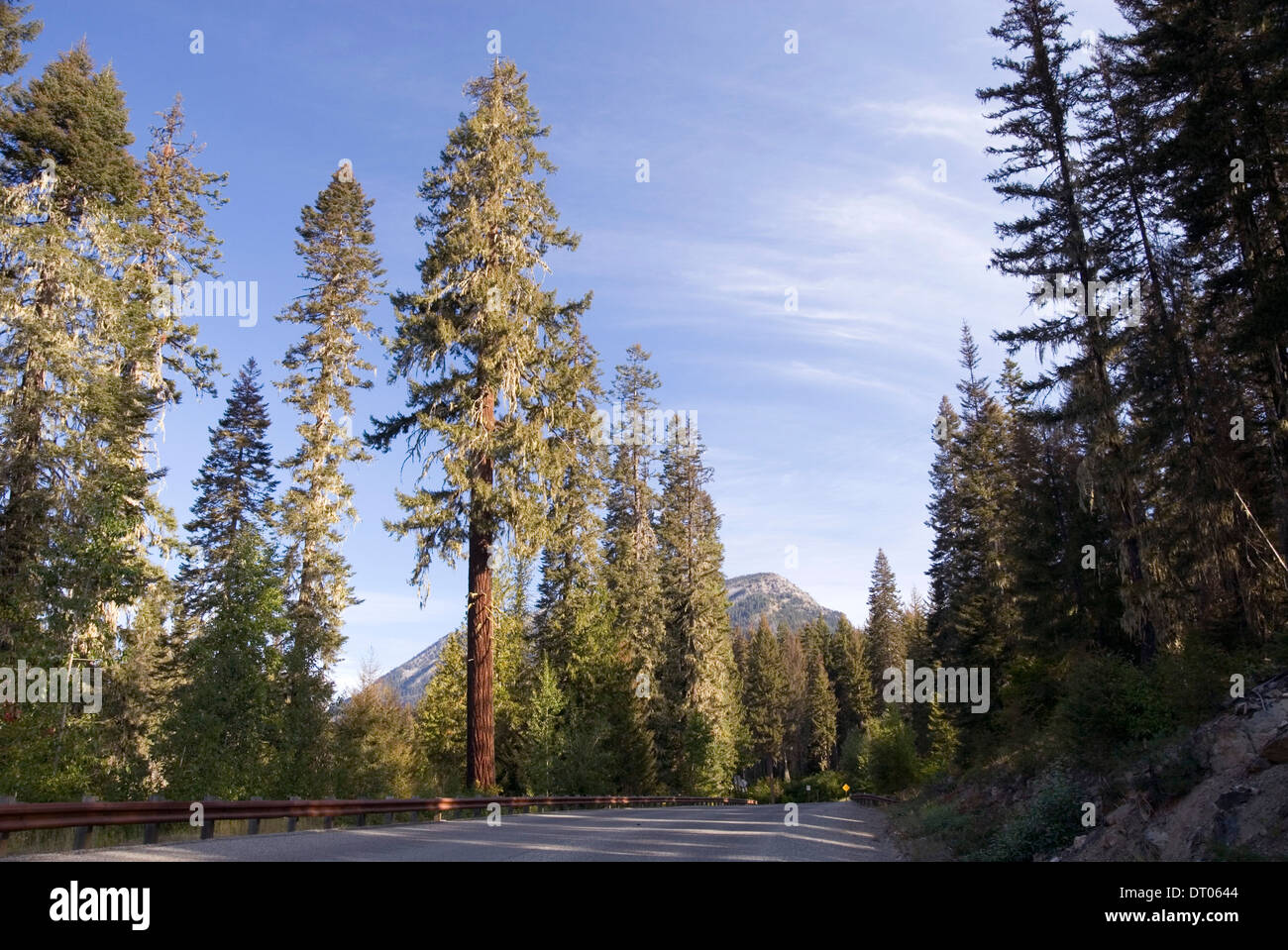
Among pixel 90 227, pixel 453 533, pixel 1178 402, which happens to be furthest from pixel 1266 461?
pixel 90 227

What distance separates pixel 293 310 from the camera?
31.7 meters

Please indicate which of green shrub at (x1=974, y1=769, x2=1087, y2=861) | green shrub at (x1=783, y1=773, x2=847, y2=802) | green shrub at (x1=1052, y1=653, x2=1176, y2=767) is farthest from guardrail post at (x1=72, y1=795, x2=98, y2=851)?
green shrub at (x1=783, y1=773, x2=847, y2=802)

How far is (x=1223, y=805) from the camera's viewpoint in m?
8.47

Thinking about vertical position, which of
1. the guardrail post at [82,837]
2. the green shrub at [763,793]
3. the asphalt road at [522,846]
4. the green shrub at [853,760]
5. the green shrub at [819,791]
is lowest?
the green shrub at [819,791]

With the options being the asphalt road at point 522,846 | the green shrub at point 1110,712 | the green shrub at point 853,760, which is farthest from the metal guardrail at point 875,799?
the green shrub at point 1110,712

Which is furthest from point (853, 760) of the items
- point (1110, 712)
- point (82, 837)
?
point (82, 837)

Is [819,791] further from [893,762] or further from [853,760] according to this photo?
[893,762]

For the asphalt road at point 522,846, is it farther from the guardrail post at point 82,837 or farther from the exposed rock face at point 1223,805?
the exposed rock face at point 1223,805

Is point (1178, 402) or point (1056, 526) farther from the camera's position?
point (1056, 526)

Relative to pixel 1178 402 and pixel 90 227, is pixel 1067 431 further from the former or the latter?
pixel 90 227

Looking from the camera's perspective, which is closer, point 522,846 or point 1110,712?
point 522,846

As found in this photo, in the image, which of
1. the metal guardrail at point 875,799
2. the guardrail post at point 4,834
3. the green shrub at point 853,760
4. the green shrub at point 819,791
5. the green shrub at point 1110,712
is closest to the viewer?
the guardrail post at point 4,834

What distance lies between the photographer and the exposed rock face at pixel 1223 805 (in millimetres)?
7750
